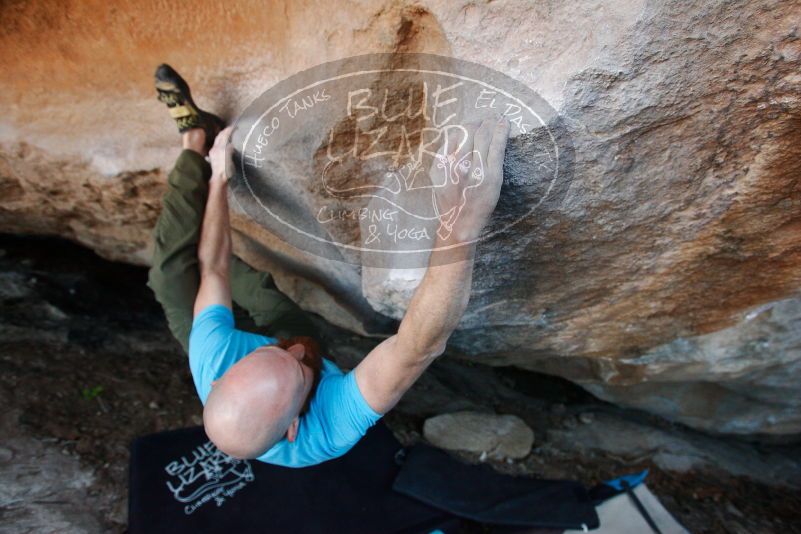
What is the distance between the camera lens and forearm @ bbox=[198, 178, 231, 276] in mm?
1609

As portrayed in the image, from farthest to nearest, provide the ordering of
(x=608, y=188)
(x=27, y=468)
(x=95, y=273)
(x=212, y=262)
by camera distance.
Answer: (x=95, y=273), (x=27, y=468), (x=212, y=262), (x=608, y=188)

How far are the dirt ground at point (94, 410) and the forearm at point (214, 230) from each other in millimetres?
893

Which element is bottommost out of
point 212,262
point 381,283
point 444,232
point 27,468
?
point 27,468

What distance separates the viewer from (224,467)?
1897mm

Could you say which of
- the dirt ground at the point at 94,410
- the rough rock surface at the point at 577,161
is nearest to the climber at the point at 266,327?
the rough rock surface at the point at 577,161

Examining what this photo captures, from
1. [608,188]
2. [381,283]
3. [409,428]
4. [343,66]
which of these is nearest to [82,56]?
[343,66]

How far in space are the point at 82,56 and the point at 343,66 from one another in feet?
3.37

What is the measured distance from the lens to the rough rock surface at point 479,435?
233 cm

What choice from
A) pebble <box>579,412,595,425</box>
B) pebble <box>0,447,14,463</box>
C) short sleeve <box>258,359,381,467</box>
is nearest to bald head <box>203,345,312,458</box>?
short sleeve <box>258,359,381,467</box>

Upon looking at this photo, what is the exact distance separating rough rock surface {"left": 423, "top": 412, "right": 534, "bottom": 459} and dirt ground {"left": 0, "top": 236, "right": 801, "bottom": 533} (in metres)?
0.06

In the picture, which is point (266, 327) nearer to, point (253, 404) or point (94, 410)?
point (253, 404)

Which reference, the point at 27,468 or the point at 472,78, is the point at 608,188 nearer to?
the point at 472,78

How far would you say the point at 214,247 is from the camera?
1633 millimetres

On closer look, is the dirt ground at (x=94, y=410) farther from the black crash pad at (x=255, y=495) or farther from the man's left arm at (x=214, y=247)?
the man's left arm at (x=214, y=247)
